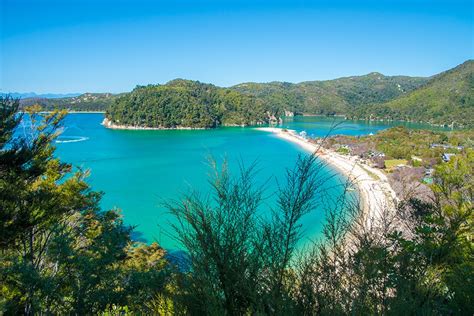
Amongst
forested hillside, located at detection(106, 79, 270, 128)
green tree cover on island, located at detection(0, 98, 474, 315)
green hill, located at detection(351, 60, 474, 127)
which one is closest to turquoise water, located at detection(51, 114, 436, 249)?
green tree cover on island, located at detection(0, 98, 474, 315)

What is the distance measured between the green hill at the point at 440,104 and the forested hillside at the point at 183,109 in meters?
42.1

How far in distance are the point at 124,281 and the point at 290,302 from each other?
4.75m

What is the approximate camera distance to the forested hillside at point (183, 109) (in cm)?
8969

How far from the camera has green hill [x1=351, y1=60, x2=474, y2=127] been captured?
98.3m

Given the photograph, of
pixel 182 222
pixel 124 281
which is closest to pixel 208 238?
pixel 182 222

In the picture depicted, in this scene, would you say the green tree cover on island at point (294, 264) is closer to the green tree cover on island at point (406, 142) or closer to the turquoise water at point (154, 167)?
the turquoise water at point (154, 167)

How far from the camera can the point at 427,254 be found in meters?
3.41

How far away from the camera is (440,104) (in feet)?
351

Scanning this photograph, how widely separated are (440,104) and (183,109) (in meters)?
86.3

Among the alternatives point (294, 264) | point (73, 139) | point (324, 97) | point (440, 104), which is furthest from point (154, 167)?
point (324, 97)

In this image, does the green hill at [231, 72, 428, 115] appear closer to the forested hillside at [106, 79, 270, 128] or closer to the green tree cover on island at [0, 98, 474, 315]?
the forested hillside at [106, 79, 270, 128]

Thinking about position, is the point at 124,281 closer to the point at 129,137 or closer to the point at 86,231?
the point at 86,231

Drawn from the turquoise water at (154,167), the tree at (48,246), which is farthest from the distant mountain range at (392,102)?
the tree at (48,246)

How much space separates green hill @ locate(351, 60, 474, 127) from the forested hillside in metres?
42.1
